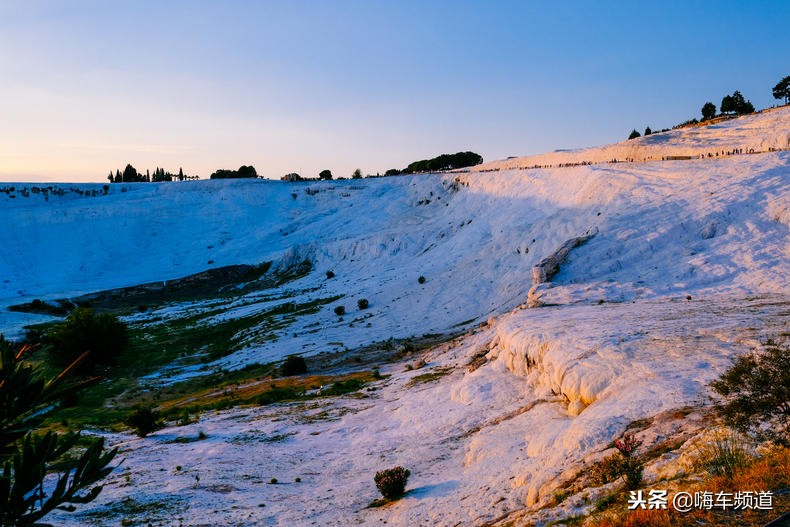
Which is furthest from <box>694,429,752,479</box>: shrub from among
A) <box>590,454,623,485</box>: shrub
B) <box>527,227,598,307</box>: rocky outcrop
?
<box>527,227,598,307</box>: rocky outcrop

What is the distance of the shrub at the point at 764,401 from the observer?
10.1 metres

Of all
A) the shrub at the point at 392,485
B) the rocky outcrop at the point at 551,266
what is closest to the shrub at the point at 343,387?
the rocky outcrop at the point at 551,266

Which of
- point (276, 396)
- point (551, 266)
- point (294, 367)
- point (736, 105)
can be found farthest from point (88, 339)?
point (736, 105)

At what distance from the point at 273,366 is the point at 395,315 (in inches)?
457

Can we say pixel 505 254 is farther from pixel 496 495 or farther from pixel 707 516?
pixel 707 516

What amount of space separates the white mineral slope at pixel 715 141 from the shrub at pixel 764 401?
42533mm

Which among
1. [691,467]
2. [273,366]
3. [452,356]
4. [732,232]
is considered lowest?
[273,366]

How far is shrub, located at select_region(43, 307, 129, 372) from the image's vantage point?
41.3 m

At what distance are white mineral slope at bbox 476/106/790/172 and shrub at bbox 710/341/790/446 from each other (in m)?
42.5

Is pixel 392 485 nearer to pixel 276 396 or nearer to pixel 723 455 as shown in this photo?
pixel 723 455

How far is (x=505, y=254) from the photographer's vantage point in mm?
46781

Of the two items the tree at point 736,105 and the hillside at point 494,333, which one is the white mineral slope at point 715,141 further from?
the tree at point 736,105

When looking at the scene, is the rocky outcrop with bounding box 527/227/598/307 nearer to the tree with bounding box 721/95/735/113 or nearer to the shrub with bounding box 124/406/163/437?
the shrub with bounding box 124/406/163/437

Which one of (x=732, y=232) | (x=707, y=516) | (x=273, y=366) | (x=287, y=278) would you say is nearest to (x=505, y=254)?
(x=732, y=232)
